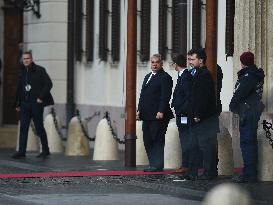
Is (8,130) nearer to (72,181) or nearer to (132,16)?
(132,16)

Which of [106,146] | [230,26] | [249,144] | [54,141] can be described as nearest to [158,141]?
[249,144]

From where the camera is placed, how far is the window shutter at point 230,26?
20859 mm

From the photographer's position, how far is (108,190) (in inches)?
588

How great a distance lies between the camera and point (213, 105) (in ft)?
53.1

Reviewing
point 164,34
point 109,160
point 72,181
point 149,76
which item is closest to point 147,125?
point 149,76

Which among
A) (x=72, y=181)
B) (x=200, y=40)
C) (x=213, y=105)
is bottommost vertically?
(x=72, y=181)

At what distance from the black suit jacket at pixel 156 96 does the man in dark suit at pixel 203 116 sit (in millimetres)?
1377

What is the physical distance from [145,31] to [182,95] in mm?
7949

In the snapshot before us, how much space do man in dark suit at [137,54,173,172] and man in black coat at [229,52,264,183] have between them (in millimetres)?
1945

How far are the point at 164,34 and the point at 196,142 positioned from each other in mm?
7463

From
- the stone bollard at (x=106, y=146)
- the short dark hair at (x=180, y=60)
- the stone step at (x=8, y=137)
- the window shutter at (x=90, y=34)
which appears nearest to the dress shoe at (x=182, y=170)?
the short dark hair at (x=180, y=60)

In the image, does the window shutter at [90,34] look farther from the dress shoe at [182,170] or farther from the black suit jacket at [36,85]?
the dress shoe at [182,170]

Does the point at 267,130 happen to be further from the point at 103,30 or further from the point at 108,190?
the point at 103,30

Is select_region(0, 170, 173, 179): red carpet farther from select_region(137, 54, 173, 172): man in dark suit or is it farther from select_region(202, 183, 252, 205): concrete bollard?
select_region(202, 183, 252, 205): concrete bollard
